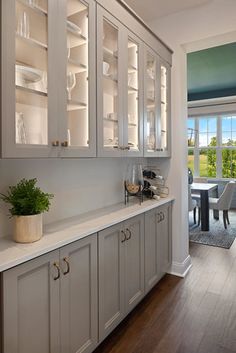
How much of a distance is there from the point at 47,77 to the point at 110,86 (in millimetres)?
676

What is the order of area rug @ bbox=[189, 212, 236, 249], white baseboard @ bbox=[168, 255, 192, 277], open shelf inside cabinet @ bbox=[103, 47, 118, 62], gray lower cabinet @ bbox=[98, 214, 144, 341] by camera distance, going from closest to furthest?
gray lower cabinet @ bbox=[98, 214, 144, 341] → open shelf inside cabinet @ bbox=[103, 47, 118, 62] → white baseboard @ bbox=[168, 255, 192, 277] → area rug @ bbox=[189, 212, 236, 249]

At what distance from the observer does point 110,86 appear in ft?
6.57

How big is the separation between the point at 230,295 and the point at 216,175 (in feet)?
16.1

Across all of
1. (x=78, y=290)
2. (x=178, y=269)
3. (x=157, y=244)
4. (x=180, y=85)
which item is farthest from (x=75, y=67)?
(x=178, y=269)

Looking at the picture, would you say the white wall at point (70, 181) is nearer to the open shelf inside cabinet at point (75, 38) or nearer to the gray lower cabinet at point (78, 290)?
the gray lower cabinet at point (78, 290)

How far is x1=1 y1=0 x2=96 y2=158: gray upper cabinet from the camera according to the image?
124cm

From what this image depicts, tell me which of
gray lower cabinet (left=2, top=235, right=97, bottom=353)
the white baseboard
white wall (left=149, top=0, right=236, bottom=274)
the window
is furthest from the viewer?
the window

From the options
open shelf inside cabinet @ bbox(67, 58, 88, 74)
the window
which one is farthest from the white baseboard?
the window

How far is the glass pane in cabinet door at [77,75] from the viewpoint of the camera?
1.61 meters

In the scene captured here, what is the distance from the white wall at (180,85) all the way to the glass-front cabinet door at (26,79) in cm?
184

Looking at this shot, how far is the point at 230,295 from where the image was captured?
8.41 ft

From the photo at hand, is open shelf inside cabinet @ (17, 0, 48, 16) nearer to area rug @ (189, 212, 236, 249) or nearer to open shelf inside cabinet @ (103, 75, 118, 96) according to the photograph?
open shelf inside cabinet @ (103, 75, 118, 96)

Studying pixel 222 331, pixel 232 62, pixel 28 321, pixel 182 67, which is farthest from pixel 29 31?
pixel 232 62

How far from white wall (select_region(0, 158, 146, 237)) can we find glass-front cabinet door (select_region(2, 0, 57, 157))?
11.2 inches
